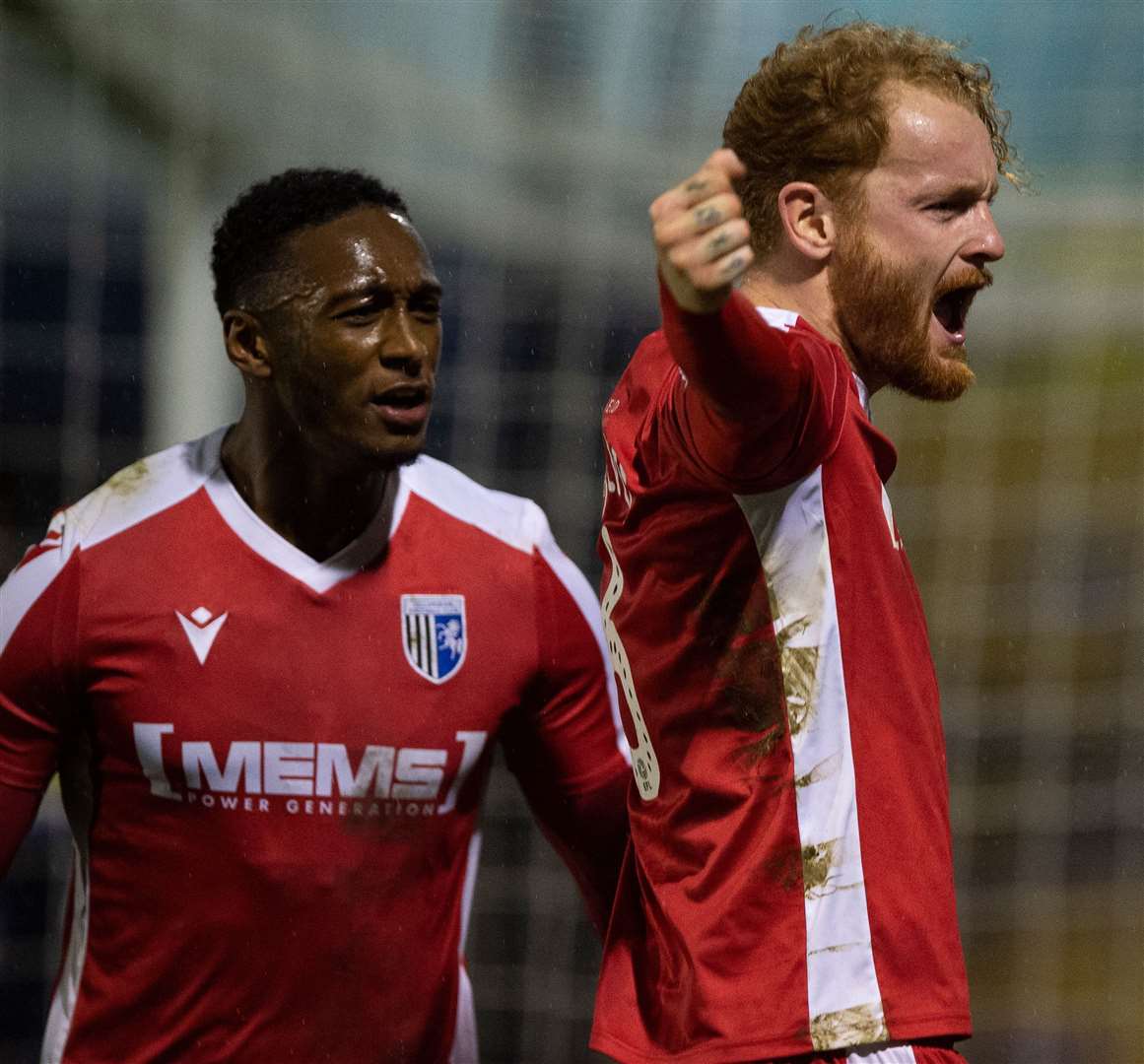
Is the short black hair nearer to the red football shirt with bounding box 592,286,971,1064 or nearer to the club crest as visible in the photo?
the club crest

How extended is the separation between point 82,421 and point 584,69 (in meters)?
1.30

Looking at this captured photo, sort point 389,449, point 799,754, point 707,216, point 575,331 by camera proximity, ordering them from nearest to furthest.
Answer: point 707,216
point 799,754
point 389,449
point 575,331

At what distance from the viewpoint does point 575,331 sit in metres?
3.75

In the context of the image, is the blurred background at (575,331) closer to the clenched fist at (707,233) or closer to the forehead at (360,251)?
the forehead at (360,251)

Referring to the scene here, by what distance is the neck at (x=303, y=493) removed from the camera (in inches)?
93.6

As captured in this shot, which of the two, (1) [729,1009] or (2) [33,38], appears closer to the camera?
(1) [729,1009]

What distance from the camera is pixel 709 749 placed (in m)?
1.65

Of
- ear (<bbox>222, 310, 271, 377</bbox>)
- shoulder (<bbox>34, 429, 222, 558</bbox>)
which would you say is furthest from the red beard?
shoulder (<bbox>34, 429, 222, 558</bbox>)

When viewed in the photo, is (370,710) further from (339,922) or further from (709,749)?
(709,749)

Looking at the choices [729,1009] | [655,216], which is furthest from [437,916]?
[655,216]

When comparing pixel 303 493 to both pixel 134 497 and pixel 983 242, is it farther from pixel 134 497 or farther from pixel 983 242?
pixel 983 242

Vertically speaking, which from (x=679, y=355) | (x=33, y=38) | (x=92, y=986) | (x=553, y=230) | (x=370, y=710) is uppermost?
(x=33, y=38)

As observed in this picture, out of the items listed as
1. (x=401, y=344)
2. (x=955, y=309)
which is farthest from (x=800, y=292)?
(x=401, y=344)

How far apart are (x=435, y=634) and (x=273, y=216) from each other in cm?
63
